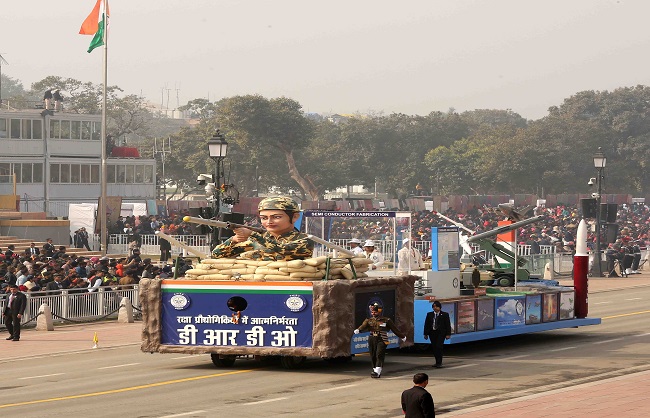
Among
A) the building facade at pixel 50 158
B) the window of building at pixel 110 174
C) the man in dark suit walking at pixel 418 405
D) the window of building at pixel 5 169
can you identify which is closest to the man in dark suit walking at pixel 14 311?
the man in dark suit walking at pixel 418 405

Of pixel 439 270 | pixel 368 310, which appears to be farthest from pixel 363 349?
pixel 439 270

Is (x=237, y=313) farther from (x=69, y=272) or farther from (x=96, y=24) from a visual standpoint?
(x=96, y=24)

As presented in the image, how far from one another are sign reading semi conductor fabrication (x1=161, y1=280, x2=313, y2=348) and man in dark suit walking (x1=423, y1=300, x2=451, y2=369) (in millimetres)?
2722

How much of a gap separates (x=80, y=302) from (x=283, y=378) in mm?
15106

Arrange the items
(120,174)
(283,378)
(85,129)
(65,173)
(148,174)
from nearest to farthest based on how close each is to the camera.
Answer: (283,378), (65,173), (85,129), (120,174), (148,174)

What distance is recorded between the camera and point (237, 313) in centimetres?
2191

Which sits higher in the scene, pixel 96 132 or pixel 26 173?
pixel 96 132

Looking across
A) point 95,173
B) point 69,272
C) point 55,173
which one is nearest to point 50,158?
point 55,173

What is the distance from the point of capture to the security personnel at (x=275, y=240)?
22312 mm

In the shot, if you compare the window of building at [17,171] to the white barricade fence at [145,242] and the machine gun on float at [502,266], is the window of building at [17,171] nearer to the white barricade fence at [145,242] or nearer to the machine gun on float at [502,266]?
the white barricade fence at [145,242]

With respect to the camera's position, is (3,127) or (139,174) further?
(139,174)

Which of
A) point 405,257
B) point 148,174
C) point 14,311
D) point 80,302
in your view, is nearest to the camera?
point 405,257

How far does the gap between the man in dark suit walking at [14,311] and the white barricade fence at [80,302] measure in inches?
70.8

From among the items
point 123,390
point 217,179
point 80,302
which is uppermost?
point 217,179
